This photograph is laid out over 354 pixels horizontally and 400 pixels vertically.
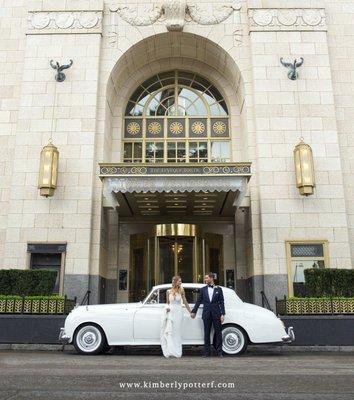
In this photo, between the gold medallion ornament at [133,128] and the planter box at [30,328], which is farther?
the gold medallion ornament at [133,128]

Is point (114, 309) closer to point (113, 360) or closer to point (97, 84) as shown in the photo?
point (113, 360)

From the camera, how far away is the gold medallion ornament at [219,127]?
1923 centimetres

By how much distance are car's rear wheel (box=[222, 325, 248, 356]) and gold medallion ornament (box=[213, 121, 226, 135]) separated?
11.1 meters

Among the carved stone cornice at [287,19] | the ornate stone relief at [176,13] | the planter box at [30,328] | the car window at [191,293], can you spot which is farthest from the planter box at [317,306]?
the ornate stone relief at [176,13]

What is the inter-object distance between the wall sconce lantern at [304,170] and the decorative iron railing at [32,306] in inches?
355

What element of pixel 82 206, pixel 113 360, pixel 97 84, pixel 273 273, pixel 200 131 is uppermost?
pixel 97 84

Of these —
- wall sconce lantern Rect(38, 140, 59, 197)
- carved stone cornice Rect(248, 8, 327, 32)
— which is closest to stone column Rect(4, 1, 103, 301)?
wall sconce lantern Rect(38, 140, 59, 197)

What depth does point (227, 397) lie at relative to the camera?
201 inches

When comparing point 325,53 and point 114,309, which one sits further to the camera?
point 325,53

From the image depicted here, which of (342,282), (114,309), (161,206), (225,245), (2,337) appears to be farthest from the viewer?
A: (225,245)

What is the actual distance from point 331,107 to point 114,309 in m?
12.1

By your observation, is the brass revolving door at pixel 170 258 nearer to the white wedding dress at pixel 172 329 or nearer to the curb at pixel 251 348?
the curb at pixel 251 348

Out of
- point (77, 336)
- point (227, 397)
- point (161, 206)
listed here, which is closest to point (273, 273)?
point (161, 206)

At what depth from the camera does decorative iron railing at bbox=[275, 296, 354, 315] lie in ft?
40.3
